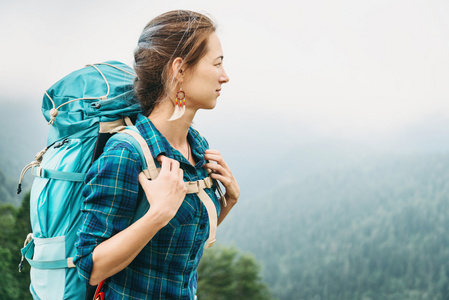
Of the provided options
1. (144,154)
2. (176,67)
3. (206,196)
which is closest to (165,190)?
(144,154)

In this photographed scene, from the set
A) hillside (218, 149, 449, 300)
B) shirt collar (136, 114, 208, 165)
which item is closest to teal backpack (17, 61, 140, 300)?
shirt collar (136, 114, 208, 165)

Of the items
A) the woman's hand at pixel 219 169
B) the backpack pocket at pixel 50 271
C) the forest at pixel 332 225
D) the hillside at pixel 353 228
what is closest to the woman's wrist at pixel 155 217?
the backpack pocket at pixel 50 271

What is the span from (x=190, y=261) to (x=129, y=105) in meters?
0.71

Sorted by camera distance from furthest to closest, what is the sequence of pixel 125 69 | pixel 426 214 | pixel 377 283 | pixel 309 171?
pixel 309 171 → pixel 426 214 → pixel 377 283 → pixel 125 69

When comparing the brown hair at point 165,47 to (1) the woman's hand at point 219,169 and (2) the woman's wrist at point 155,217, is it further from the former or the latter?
(2) the woman's wrist at point 155,217

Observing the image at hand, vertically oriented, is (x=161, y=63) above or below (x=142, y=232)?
above

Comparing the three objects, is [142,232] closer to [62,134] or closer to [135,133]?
[135,133]

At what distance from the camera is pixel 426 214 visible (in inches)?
2323

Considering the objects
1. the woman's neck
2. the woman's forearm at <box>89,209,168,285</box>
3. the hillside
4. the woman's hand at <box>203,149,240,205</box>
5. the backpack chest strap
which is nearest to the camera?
the woman's forearm at <box>89,209,168,285</box>

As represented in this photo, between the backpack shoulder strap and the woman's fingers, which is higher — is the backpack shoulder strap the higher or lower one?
the higher one

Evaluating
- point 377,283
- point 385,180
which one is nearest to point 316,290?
point 377,283

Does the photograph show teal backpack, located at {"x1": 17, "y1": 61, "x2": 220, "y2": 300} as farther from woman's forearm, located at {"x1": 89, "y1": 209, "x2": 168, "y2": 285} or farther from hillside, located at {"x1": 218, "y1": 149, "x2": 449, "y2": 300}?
hillside, located at {"x1": 218, "y1": 149, "x2": 449, "y2": 300}

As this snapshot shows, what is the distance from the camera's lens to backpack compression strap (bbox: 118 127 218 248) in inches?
55.9

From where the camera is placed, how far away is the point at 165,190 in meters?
1.33
